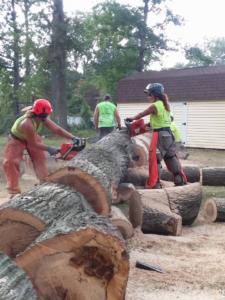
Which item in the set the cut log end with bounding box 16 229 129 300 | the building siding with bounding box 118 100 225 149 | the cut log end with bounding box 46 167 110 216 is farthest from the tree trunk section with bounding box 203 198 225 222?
the building siding with bounding box 118 100 225 149

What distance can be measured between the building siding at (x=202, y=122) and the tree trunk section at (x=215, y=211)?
557 inches

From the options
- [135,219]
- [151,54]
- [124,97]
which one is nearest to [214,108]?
[124,97]

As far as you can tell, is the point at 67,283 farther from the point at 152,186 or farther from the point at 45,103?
the point at 152,186

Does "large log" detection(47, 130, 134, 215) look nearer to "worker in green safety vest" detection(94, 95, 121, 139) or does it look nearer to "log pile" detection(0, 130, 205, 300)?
"log pile" detection(0, 130, 205, 300)

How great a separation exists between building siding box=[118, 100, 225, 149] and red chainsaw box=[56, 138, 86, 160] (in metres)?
15.6

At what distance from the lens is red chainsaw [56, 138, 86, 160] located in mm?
5945

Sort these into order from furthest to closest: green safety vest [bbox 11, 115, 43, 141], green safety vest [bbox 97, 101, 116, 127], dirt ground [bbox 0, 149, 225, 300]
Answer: green safety vest [bbox 97, 101, 116, 127]
green safety vest [bbox 11, 115, 43, 141]
dirt ground [bbox 0, 149, 225, 300]

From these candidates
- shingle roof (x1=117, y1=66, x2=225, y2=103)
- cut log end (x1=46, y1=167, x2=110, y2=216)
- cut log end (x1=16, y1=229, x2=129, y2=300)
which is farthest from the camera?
shingle roof (x1=117, y1=66, x2=225, y2=103)

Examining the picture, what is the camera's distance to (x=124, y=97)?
24.3m

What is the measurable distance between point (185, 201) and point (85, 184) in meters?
2.29

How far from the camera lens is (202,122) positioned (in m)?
21.6

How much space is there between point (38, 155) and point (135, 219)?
1.76 metres

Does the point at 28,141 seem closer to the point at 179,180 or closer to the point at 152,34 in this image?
the point at 179,180

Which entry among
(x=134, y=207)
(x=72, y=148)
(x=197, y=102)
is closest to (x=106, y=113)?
(x=72, y=148)
